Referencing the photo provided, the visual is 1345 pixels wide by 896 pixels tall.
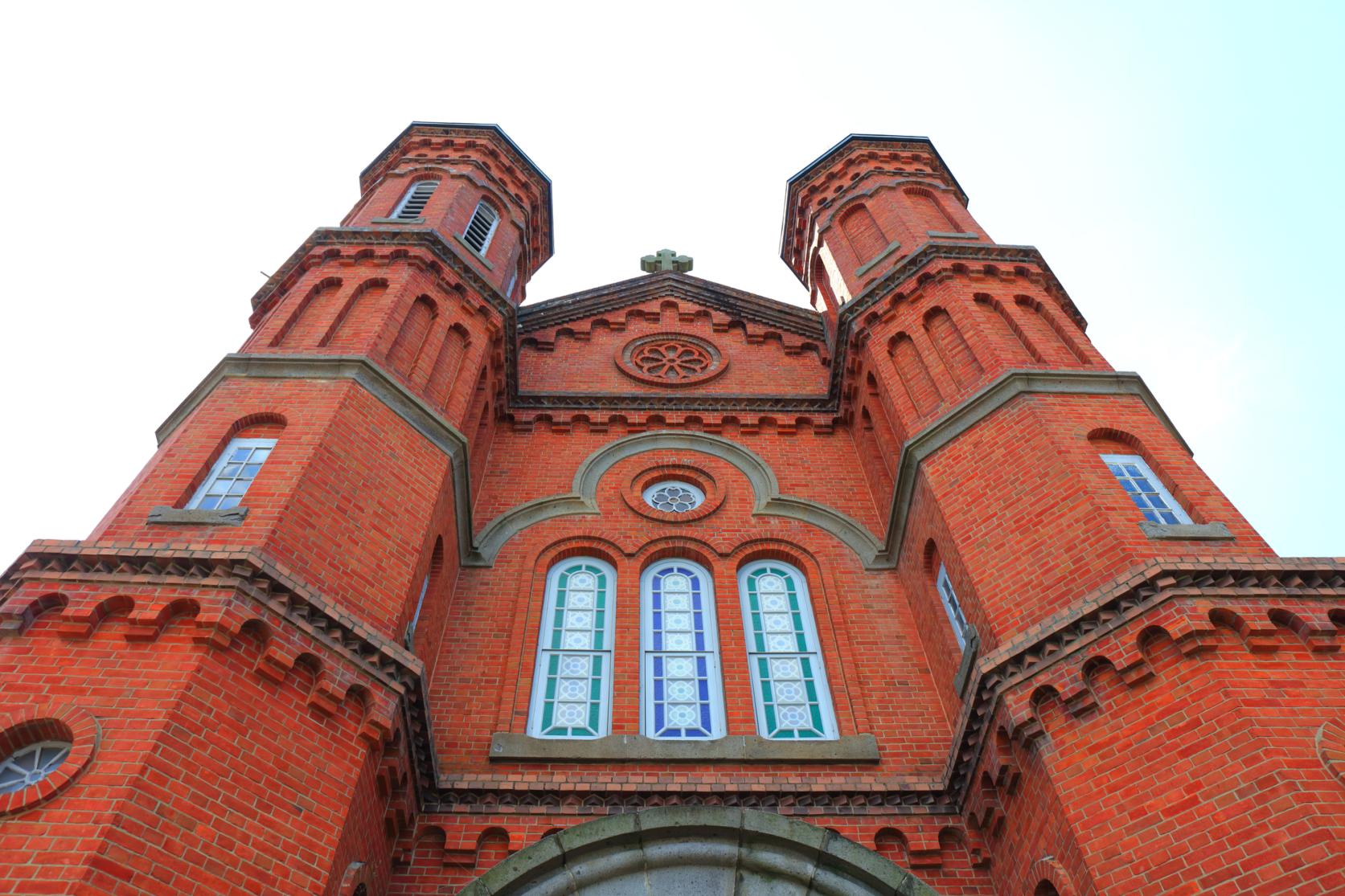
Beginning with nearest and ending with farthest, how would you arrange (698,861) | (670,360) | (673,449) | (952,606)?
1. (698,861)
2. (952,606)
3. (673,449)
4. (670,360)

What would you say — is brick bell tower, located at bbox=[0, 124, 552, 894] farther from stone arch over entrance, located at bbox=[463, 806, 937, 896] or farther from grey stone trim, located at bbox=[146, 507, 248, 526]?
stone arch over entrance, located at bbox=[463, 806, 937, 896]

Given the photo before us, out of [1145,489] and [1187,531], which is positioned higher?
[1145,489]

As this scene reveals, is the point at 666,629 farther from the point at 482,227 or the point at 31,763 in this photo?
the point at 482,227

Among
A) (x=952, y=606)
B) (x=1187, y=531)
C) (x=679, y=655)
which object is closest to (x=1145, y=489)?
(x=1187, y=531)

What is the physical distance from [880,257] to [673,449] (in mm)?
4270

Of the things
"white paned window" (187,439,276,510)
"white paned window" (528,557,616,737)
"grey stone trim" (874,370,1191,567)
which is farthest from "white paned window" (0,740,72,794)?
"grey stone trim" (874,370,1191,567)

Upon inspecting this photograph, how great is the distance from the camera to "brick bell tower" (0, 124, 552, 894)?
6.16 metres

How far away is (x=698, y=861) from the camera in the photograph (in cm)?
771

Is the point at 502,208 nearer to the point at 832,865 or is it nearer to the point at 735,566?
the point at 735,566

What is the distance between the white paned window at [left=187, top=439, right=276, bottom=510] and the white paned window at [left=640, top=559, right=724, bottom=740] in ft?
14.1

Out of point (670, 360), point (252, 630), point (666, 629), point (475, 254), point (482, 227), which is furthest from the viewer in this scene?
point (670, 360)

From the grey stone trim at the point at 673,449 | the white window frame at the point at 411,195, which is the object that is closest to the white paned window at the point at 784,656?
the grey stone trim at the point at 673,449

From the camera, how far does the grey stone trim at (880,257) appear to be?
1462 cm

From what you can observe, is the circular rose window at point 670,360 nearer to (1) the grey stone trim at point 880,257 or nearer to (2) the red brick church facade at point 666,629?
(2) the red brick church facade at point 666,629
